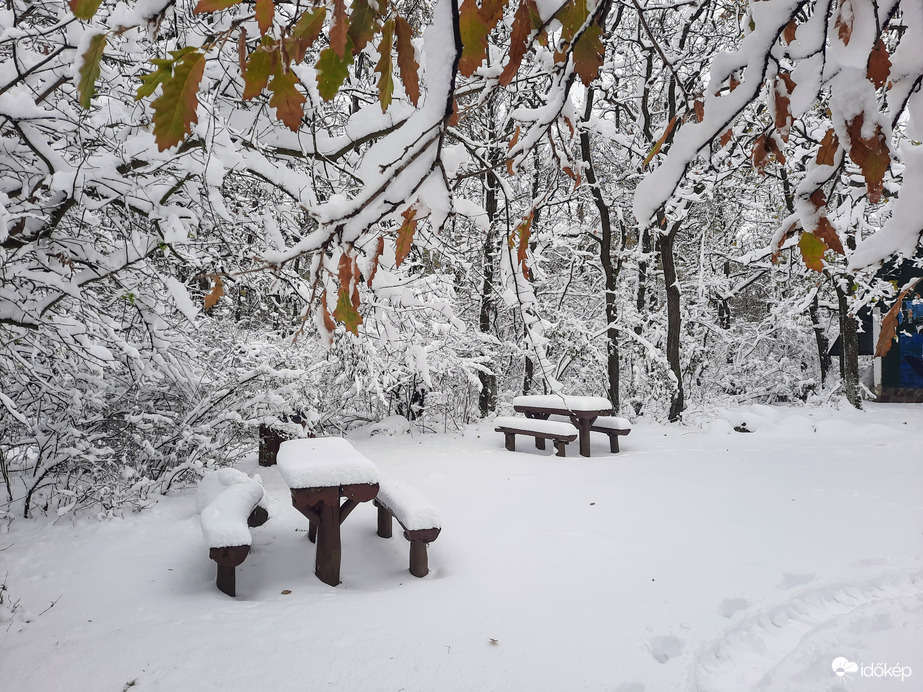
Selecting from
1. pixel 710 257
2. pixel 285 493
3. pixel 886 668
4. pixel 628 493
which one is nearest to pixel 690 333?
pixel 710 257

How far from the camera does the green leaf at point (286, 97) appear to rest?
95 cm

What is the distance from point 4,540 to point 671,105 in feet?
33.6

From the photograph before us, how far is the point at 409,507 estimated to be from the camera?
380cm

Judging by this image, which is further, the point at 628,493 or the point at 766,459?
the point at 766,459

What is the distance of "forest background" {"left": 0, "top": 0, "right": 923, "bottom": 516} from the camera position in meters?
0.98

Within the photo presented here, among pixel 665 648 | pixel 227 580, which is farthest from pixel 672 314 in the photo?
pixel 227 580

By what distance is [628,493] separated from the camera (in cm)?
525

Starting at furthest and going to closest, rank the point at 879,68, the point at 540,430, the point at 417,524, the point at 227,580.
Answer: the point at 540,430
the point at 417,524
the point at 227,580
the point at 879,68

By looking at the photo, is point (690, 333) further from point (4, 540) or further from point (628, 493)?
point (4, 540)

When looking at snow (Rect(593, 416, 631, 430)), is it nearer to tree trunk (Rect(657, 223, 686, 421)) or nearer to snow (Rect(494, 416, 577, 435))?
snow (Rect(494, 416, 577, 435))

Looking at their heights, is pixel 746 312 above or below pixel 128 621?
above

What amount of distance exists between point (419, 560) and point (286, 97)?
10.6 ft

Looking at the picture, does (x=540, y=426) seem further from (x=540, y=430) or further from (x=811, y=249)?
(x=811, y=249)

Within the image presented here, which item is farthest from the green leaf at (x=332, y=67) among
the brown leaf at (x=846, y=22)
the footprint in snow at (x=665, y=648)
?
the footprint in snow at (x=665, y=648)
